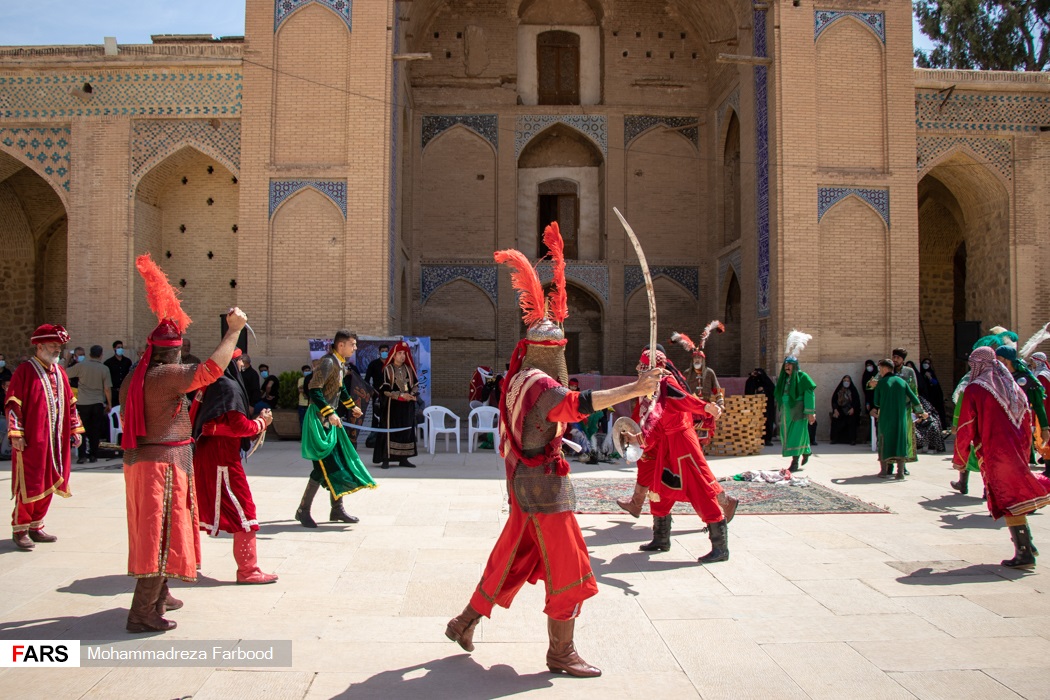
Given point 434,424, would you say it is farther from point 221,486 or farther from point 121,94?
point 121,94

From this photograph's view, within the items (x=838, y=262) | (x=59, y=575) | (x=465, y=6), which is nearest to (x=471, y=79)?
(x=465, y=6)

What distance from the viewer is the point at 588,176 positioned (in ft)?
65.0

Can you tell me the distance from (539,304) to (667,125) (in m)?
16.6

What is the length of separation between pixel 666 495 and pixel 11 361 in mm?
17222

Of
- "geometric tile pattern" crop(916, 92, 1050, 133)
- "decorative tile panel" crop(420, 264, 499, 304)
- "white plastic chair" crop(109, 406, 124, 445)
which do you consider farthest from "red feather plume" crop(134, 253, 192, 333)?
"geometric tile pattern" crop(916, 92, 1050, 133)

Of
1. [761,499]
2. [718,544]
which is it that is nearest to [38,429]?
[718,544]

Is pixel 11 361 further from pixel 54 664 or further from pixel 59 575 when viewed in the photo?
pixel 54 664

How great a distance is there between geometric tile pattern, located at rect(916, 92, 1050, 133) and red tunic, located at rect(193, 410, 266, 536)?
1492 centimetres

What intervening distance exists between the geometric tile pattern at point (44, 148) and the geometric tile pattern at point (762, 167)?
42.3ft

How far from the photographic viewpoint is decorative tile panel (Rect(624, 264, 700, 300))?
19031 millimetres

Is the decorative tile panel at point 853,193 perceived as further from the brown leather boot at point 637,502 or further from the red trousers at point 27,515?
the red trousers at point 27,515

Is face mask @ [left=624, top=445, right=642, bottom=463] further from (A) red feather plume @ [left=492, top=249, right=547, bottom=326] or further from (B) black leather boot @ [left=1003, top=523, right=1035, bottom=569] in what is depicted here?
(B) black leather boot @ [left=1003, top=523, right=1035, bottom=569]

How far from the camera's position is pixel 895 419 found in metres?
9.30

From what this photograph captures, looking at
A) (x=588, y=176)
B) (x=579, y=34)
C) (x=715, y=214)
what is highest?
(x=579, y=34)
